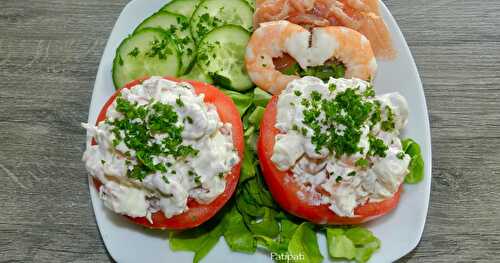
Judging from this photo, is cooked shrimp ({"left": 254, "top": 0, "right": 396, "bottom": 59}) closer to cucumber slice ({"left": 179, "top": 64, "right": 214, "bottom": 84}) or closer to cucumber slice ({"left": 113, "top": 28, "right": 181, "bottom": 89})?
cucumber slice ({"left": 179, "top": 64, "right": 214, "bottom": 84})

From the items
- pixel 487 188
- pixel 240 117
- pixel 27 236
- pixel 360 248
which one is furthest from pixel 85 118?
pixel 487 188

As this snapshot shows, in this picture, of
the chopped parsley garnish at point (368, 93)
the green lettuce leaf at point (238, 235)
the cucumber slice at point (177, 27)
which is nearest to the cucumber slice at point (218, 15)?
the cucumber slice at point (177, 27)

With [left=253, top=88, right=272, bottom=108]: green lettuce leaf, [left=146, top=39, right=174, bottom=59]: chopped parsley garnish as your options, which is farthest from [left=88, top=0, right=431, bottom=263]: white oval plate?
[left=253, top=88, right=272, bottom=108]: green lettuce leaf

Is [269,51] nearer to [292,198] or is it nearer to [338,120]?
[338,120]

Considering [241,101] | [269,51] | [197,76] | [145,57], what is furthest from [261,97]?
[145,57]

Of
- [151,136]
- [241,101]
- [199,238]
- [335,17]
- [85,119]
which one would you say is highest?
[335,17]

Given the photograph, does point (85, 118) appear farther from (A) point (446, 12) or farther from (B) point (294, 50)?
(A) point (446, 12)

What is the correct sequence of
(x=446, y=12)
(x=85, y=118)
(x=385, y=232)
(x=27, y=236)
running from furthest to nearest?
(x=446, y=12)
(x=85, y=118)
(x=27, y=236)
(x=385, y=232)
